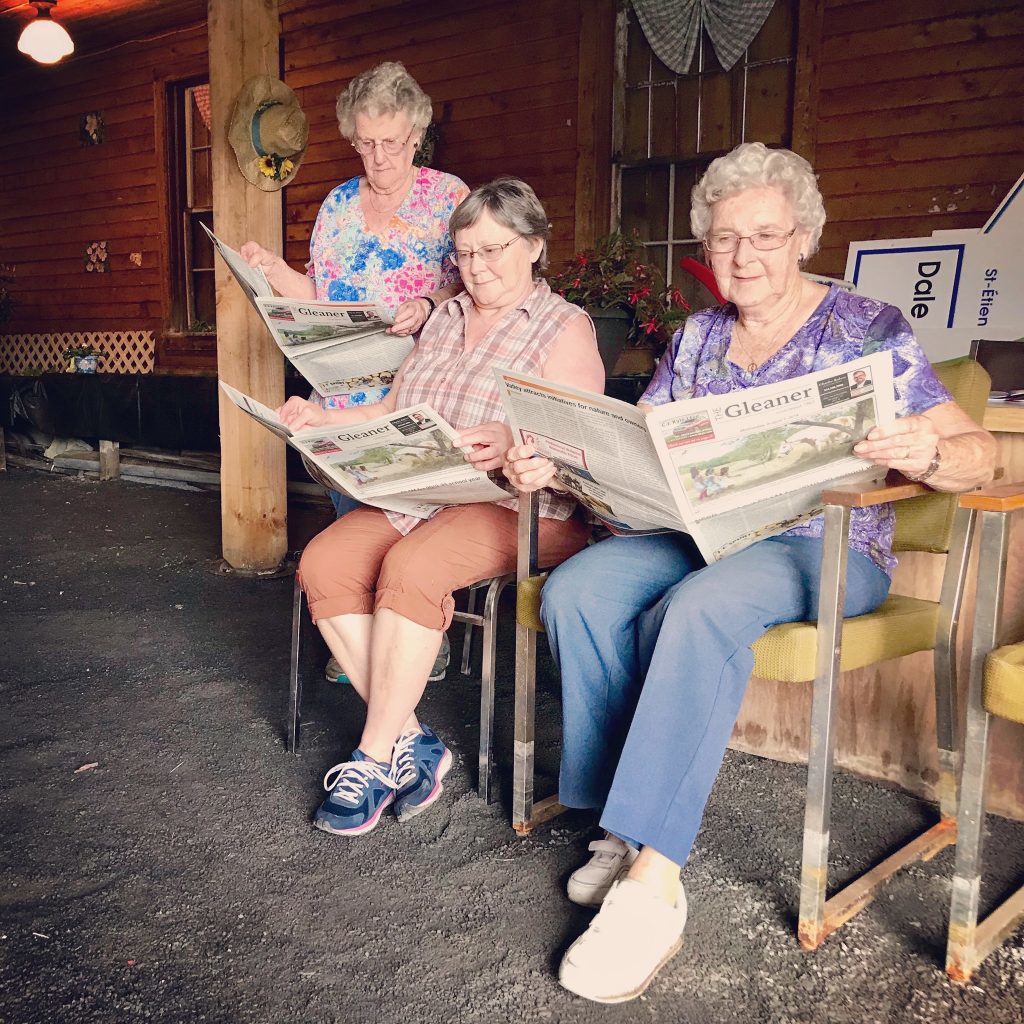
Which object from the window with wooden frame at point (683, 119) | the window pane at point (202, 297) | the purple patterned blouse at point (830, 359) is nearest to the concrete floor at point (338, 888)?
the purple patterned blouse at point (830, 359)

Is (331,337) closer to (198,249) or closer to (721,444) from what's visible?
(721,444)

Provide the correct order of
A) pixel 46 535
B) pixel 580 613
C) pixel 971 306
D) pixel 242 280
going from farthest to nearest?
pixel 46 535 < pixel 971 306 < pixel 242 280 < pixel 580 613

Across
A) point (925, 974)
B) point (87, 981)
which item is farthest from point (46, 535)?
point (925, 974)

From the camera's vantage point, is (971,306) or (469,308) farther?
(971,306)

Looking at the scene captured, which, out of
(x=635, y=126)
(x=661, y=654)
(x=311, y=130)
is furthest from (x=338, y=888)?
(x=311, y=130)

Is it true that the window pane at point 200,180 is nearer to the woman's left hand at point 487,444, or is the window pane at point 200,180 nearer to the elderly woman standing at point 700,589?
the woman's left hand at point 487,444

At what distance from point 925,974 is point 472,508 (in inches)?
43.7

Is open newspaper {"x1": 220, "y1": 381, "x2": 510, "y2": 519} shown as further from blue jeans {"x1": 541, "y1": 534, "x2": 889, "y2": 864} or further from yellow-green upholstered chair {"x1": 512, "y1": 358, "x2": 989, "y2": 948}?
blue jeans {"x1": 541, "y1": 534, "x2": 889, "y2": 864}

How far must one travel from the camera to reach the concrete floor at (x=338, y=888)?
1414 mm

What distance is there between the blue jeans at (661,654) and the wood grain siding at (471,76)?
397cm

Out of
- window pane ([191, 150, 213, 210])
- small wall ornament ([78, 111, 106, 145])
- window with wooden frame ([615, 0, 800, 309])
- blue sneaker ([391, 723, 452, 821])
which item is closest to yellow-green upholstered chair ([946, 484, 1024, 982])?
blue sneaker ([391, 723, 452, 821])

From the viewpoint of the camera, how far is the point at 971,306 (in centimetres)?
402

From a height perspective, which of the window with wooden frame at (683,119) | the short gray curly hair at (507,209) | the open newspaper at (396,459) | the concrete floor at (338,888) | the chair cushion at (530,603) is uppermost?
the window with wooden frame at (683,119)

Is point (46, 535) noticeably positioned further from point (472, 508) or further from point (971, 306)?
point (971, 306)
